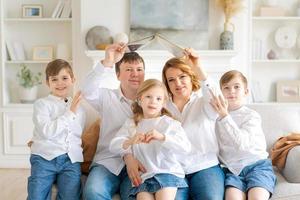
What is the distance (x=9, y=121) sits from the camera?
17.6ft

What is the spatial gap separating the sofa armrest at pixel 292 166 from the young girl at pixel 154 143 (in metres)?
0.66

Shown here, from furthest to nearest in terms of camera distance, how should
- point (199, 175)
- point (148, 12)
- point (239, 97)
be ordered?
point (148, 12), point (239, 97), point (199, 175)

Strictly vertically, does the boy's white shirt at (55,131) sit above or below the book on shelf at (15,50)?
below

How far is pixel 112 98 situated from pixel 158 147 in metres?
0.50

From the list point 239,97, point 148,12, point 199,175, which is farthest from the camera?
point 148,12

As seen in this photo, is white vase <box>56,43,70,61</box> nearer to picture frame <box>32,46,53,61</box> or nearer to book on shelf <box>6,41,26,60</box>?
picture frame <box>32,46,53,61</box>

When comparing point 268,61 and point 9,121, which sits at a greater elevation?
point 268,61

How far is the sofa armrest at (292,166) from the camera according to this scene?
105 inches

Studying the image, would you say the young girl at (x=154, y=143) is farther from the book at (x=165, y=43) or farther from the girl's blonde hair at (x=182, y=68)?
the book at (x=165, y=43)

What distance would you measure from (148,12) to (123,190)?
301cm

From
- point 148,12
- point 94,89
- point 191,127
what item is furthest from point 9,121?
point 191,127

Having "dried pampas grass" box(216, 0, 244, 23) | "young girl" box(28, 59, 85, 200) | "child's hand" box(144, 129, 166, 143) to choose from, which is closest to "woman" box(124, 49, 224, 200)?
"child's hand" box(144, 129, 166, 143)

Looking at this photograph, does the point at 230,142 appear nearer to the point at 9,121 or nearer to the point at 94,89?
the point at 94,89

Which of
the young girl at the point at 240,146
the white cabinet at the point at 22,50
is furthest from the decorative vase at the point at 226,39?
the young girl at the point at 240,146
